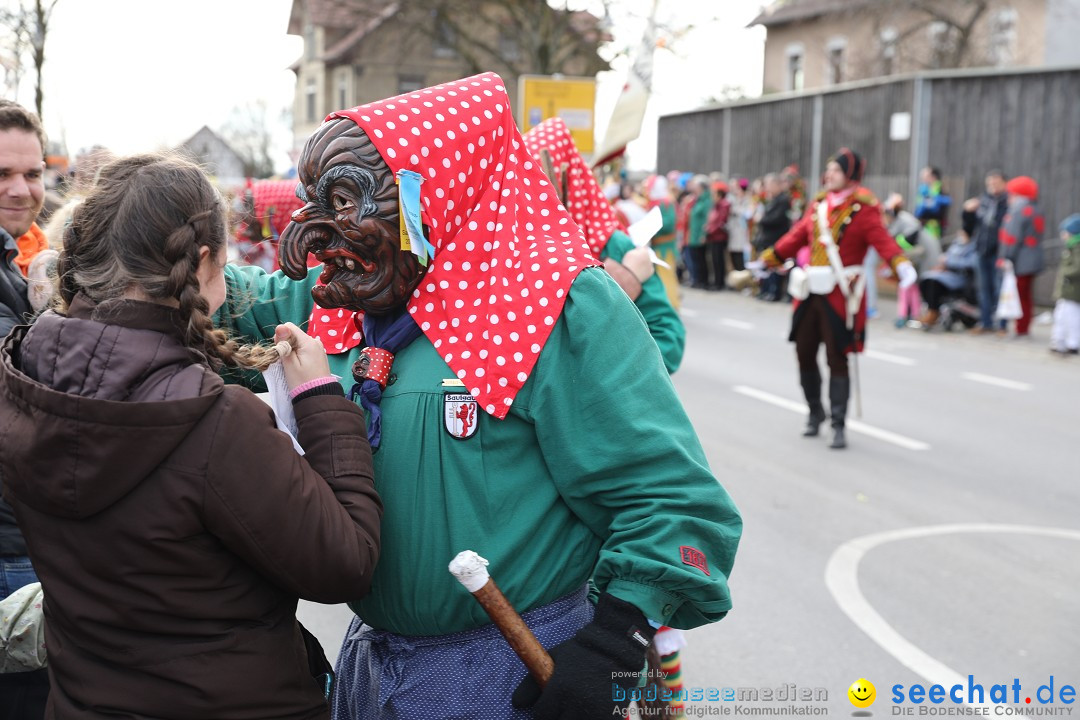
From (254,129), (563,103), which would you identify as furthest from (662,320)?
(254,129)

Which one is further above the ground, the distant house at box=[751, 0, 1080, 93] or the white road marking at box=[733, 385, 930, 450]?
the distant house at box=[751, 0, 1080, 93]

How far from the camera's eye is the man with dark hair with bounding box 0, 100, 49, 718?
8.04 ft

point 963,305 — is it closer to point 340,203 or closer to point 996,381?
point 996,381

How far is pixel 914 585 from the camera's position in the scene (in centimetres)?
521

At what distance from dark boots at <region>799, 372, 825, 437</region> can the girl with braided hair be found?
679 centimetres

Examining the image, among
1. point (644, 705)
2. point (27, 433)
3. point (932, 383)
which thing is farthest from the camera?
point (932, 383)

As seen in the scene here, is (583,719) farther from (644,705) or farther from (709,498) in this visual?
(644,705)

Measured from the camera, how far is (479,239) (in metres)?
2.03

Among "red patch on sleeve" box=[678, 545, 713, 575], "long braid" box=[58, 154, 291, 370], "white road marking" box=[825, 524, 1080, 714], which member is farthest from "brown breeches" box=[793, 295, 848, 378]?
"long braid" box=[58, 154, 291, 370]

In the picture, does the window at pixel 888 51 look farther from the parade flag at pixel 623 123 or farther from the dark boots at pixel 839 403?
the parade flag at pixel 623 123

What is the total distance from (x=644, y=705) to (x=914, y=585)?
7.50 ft

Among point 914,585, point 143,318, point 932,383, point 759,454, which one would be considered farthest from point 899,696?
point 932,383

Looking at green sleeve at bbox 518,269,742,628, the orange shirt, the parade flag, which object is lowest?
green sleeve at bbox 518,269,742,628

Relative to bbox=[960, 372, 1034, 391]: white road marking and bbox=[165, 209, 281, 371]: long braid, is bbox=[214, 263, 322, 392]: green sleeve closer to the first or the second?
bbox=[165, 209, 281, 371]: long braid
